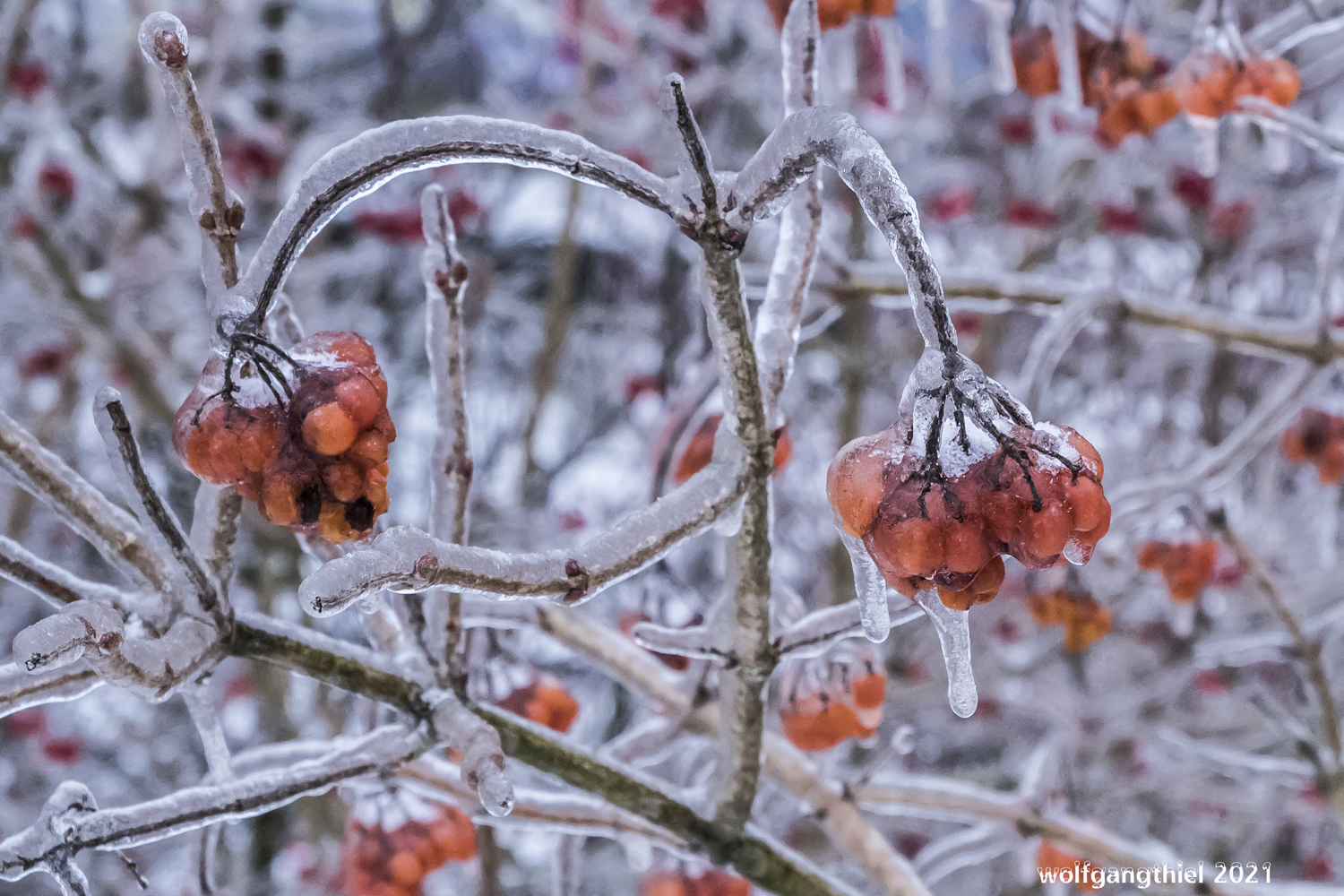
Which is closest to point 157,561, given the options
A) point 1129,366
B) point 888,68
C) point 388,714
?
point 388,714

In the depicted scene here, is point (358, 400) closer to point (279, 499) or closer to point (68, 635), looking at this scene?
point (279, 499)

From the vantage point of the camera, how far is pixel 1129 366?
469 centimetres

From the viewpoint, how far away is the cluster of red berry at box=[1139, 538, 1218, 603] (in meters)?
2.25

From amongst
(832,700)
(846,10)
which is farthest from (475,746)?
(846,10)

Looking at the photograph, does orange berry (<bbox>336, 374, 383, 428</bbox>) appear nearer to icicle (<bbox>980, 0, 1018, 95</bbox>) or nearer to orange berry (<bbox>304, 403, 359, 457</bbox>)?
orange berry (<bbox>304, 403, 359, 457</bbox>)

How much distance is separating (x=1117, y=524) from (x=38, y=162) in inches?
141

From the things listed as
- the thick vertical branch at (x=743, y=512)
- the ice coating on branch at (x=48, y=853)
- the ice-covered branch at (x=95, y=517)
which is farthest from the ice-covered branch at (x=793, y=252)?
the ice coating on branch at (x=48, y=853)

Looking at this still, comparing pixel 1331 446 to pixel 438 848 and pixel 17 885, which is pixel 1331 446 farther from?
pixel 17 885

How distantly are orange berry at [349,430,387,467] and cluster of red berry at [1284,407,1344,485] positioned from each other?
2415 millimetres

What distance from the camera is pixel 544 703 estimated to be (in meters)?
1.67

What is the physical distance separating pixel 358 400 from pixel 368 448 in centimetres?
4

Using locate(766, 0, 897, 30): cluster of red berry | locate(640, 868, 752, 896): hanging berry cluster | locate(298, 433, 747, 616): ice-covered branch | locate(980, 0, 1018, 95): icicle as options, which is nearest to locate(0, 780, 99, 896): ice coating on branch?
locate(298, 433, 747, 616): ice-covered branch

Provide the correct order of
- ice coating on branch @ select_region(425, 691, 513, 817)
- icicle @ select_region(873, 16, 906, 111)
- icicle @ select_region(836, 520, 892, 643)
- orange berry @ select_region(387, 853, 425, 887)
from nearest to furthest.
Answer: icicle @ select_region(836, 520, 892, 643) < ice coating on branch @ select_region(425, 691, 513, 817) < orange berry @ select_region(387, 853, 425, 887) < icicle @ select_region(873, 16, 906, 111)

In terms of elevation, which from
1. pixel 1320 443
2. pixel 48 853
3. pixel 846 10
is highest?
pixel 1320 443
